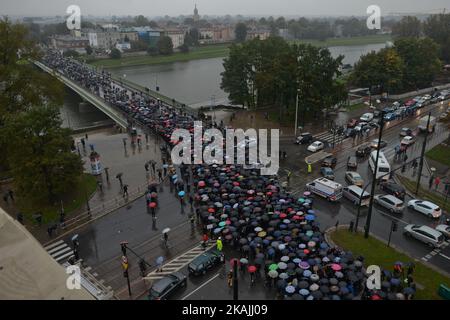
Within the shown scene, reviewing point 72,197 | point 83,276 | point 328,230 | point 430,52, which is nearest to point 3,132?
point 72,197

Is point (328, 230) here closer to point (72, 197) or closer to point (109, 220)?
point (109, 220)

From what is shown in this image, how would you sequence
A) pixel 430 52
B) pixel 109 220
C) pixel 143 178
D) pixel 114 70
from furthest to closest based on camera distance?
pixel 114 70 < pixel 430 52 < pixel 143 178 < pixel 109 220

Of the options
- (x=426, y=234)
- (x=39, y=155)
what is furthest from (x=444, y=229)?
(x=39, y=155)

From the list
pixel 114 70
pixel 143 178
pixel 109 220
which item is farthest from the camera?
pixel 114 70

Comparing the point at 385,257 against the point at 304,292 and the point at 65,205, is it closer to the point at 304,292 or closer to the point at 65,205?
the point at 304,292

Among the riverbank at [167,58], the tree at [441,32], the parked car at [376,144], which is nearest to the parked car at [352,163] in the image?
the parked car at [376,144]

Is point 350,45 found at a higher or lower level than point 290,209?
higher
